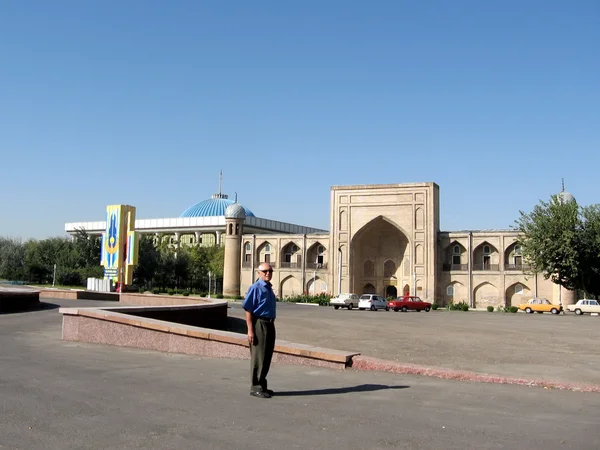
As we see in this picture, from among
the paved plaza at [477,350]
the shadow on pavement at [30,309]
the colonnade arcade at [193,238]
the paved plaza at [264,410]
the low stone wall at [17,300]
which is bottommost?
the paved plaza at [477,350]

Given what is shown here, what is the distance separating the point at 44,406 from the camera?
5.79 m

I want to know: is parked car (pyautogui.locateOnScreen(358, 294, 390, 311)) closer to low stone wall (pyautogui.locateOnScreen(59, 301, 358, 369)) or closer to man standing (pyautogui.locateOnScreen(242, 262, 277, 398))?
low stone wall (pyautogui.locateOnScreen(59, 301, 358, 369))

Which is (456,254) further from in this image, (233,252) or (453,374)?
(453,374)

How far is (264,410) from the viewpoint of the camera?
5.90 meters

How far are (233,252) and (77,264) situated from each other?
52.3 ft

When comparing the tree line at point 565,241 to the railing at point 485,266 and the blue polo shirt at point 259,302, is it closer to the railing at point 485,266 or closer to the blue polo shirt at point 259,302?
the railing at point 485,266

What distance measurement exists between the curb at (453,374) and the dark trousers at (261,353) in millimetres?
2080

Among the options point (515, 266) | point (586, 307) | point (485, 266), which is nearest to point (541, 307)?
point (586, 307)

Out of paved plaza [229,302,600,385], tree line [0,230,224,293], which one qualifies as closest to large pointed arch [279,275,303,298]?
tree line [0,230,224,293]

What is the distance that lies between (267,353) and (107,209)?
32.4m

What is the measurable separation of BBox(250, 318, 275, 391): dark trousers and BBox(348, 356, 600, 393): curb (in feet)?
6.82

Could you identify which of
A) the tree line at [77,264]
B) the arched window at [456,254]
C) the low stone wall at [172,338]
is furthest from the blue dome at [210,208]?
the low stone wall at [172,338]

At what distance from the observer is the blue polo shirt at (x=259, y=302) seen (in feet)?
22.5

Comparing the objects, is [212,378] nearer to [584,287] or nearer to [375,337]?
[375,337]
